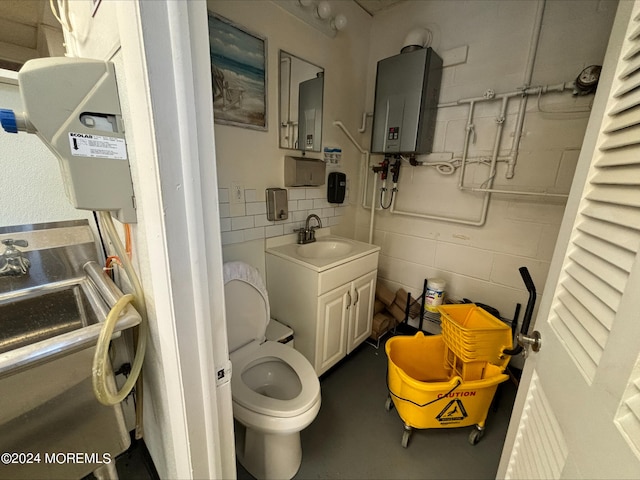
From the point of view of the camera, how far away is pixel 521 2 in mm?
1412

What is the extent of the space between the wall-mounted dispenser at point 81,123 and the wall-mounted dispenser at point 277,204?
102cm

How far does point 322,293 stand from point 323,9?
164cm

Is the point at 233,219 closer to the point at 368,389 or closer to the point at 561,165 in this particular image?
the point at 368,389

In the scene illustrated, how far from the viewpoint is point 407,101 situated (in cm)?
165

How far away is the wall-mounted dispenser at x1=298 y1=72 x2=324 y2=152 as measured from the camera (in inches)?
65.2

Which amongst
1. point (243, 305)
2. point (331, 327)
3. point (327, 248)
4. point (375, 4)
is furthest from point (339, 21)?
point (331, 327)

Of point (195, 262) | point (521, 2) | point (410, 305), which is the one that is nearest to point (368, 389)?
point (410, 305)

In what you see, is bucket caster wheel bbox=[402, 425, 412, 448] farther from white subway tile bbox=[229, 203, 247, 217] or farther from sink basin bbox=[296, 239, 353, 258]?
white subway tile bbox=[229, 203, 247, 217]

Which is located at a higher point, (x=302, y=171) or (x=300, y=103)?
(x=300, y=103)

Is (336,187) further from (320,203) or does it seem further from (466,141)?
(466,141)

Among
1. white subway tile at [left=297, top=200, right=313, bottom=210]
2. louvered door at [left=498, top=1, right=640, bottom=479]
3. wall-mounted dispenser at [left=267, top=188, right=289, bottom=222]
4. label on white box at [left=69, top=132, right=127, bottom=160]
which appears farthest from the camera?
white subway tile at [left=297, top=200, right=313, bottom=210]

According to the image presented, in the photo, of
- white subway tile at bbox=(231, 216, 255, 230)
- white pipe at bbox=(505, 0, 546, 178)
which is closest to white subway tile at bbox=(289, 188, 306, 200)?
white subway tile at bbox=(231, 216, 255, 230)

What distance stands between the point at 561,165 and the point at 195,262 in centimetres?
184

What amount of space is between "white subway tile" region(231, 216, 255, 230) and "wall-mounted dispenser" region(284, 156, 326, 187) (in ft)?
1.14
